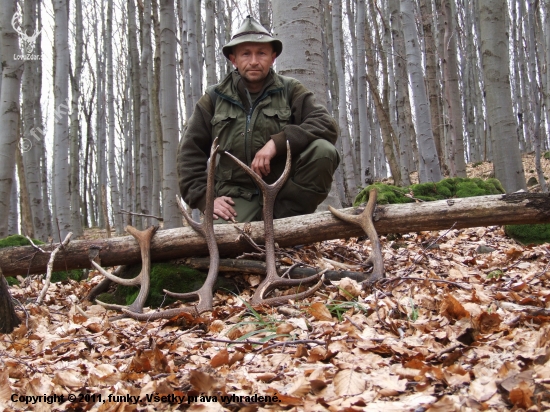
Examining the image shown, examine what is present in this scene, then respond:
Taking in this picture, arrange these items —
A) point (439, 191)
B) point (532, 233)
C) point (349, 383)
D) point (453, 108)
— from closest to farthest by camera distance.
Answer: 1. point (349, 383)
2. point (532, 233)
3. point (439, 191)
4. point (453, 108)

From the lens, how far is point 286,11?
4.81 meters

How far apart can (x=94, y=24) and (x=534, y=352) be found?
2165 centimetres

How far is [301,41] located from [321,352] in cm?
360

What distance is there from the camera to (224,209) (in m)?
3.68

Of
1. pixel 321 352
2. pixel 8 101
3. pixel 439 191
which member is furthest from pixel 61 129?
pixel 321 352

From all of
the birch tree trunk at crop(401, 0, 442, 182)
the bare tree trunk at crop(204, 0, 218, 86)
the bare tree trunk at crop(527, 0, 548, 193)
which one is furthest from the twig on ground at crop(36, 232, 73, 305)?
the bare tree trunk at crop(204, 0, 218, 86)

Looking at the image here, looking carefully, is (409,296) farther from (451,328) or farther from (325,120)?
(325,120)

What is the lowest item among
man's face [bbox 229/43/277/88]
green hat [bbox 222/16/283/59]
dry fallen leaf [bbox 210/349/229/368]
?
dry fallen leaf [bbox 210/349/229/368]

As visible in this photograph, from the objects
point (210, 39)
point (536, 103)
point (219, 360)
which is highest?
point (210, 39)

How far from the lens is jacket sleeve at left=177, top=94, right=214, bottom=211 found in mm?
3867

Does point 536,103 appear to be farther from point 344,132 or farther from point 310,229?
point 344,132

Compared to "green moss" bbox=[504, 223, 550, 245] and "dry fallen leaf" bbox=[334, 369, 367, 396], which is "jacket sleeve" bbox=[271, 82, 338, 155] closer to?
"green moss" bbox=[504, 223, 550, 245]

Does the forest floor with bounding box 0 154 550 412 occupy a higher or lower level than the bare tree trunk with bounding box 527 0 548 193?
lower

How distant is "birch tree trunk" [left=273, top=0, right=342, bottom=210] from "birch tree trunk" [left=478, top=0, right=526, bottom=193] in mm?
2550
